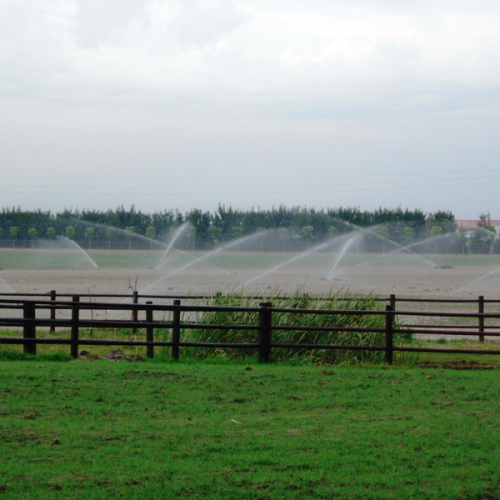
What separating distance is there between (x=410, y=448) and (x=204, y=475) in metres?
2.04

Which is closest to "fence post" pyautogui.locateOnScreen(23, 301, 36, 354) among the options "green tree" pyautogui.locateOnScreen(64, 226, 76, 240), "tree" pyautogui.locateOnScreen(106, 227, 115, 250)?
"tree" pyautogui.locateOnScreen(106, 227, 115, 250)

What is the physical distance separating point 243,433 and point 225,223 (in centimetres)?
7991

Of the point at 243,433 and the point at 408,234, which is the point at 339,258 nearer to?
the point at 408,234

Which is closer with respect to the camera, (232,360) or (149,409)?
(149,409)

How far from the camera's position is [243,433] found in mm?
6758

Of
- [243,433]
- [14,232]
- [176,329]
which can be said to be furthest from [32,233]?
[243,433]

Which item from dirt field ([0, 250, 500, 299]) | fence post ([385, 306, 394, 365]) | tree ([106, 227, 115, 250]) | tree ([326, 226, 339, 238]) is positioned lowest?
dirt field ([0, 250, 500, 299])

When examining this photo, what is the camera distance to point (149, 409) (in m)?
7.77

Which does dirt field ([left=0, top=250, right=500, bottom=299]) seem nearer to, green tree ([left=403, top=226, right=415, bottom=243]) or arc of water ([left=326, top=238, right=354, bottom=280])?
arc of water ([left=326, top=238, right=354, bottom=280])

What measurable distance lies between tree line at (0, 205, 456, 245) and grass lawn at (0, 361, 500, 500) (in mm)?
72101

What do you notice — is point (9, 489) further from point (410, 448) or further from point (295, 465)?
point (410, 448)

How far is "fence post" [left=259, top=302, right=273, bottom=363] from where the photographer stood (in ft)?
38.1

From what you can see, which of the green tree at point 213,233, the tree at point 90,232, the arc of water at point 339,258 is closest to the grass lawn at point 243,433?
the arc of water at point 339,258

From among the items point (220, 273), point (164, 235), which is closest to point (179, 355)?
point (220, 273)
